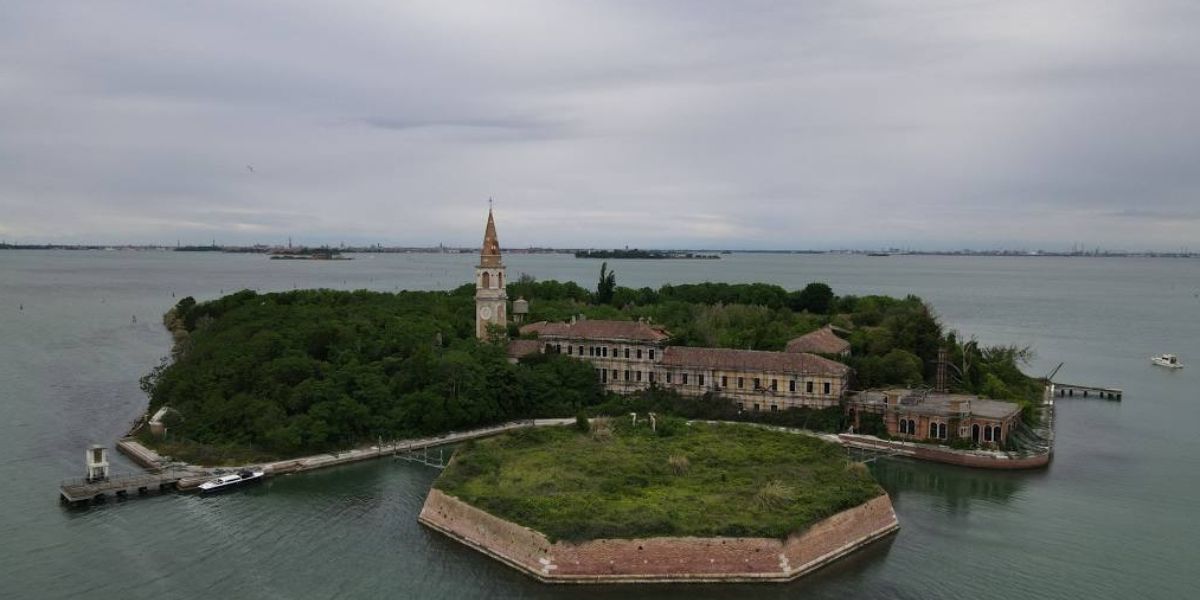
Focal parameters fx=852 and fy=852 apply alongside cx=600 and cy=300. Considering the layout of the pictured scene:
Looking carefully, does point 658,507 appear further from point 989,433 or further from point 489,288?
point 489,288

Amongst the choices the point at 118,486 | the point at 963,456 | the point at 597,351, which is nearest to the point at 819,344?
the point at 963,456

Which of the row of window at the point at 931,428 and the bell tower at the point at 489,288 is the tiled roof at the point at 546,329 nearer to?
the bell tower at the point at 489,288

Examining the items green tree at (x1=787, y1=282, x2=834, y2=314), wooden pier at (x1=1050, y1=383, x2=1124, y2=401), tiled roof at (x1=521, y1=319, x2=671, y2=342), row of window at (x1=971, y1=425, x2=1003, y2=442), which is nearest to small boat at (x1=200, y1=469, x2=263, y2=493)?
tiled roof at (x1=521, y1=319, x2=671, y2=342)

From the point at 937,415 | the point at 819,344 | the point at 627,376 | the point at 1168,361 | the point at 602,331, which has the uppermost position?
the point at 602,331

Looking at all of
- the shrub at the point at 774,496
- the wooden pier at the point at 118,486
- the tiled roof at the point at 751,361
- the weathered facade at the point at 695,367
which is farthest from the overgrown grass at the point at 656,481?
the wooden pier at the point at 118,486

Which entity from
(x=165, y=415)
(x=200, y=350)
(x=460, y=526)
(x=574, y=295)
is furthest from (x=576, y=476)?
(x=574, y=295)

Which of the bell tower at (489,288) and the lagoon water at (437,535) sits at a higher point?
the bell tower at (489,288)
